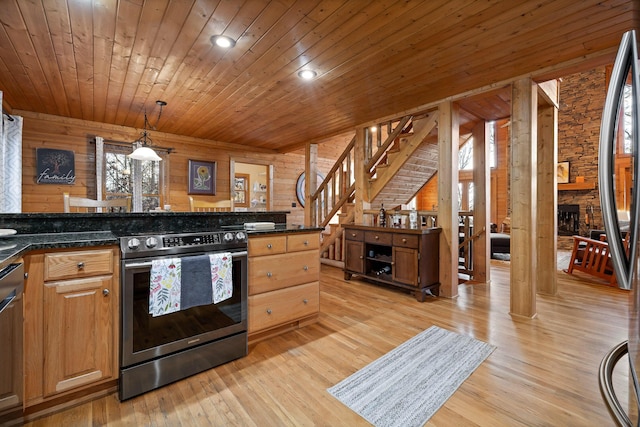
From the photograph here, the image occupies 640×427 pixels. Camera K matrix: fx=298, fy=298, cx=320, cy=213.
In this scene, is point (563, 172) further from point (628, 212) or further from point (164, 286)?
point (164, 286)

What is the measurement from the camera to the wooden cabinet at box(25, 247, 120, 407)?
60.7 inches

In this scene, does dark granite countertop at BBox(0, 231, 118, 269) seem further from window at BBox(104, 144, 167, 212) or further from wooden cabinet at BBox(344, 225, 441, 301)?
window at BBox(104, 144, 167, 212)

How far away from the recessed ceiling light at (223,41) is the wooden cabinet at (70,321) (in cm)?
179

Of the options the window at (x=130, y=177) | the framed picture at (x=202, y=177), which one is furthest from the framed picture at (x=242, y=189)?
the window at (x=130, y=177)

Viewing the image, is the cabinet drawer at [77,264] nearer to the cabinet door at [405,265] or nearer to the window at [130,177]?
the cabinet door at [405,265]

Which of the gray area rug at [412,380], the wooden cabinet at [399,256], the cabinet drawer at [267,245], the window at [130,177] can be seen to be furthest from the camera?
the window at [130,177]

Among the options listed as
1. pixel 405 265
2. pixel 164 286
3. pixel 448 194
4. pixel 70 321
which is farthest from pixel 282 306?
pixel 448 194

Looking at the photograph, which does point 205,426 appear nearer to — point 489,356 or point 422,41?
point 489,356

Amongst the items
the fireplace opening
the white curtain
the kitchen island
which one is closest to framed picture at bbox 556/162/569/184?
the fireplace opening

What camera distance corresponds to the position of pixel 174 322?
193 centimetres

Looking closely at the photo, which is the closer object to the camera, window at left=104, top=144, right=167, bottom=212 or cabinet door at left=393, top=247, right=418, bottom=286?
cabinet door at left=393, top=247, right=418, bottom=286

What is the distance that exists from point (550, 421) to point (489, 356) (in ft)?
2.23

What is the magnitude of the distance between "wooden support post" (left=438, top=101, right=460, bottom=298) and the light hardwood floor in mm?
431

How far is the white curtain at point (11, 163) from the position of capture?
3.78 metres
